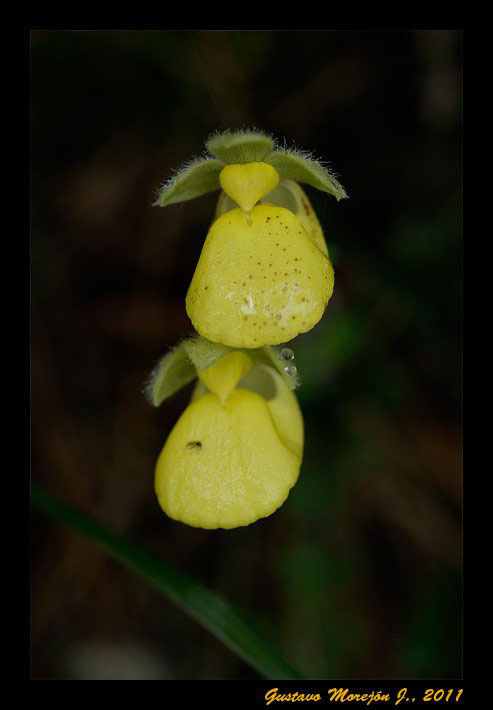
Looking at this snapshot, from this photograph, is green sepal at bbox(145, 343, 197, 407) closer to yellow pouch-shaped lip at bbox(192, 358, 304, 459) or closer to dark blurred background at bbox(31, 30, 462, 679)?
yellow pouch-shaped lip at bbox(192, 358, 304, 459)

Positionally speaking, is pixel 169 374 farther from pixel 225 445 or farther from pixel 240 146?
pixel 240 146

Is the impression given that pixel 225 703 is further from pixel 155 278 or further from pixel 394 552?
pixel 155 278

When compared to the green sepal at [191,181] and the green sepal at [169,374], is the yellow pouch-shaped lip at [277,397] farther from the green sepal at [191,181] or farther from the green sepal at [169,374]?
the green sepal at [191,181]

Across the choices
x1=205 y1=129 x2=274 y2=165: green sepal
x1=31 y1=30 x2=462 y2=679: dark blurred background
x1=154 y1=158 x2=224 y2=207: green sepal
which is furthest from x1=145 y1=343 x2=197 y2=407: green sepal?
x1=31 y1=30 x2=462 y2=679: dark blurred background

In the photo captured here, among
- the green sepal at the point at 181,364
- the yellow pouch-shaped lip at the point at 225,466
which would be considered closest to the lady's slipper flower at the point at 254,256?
the green sepal at the point at 181,364

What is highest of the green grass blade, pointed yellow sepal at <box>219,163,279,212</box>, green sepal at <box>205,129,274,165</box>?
green sepal at <box>205,129,274,165</box>
